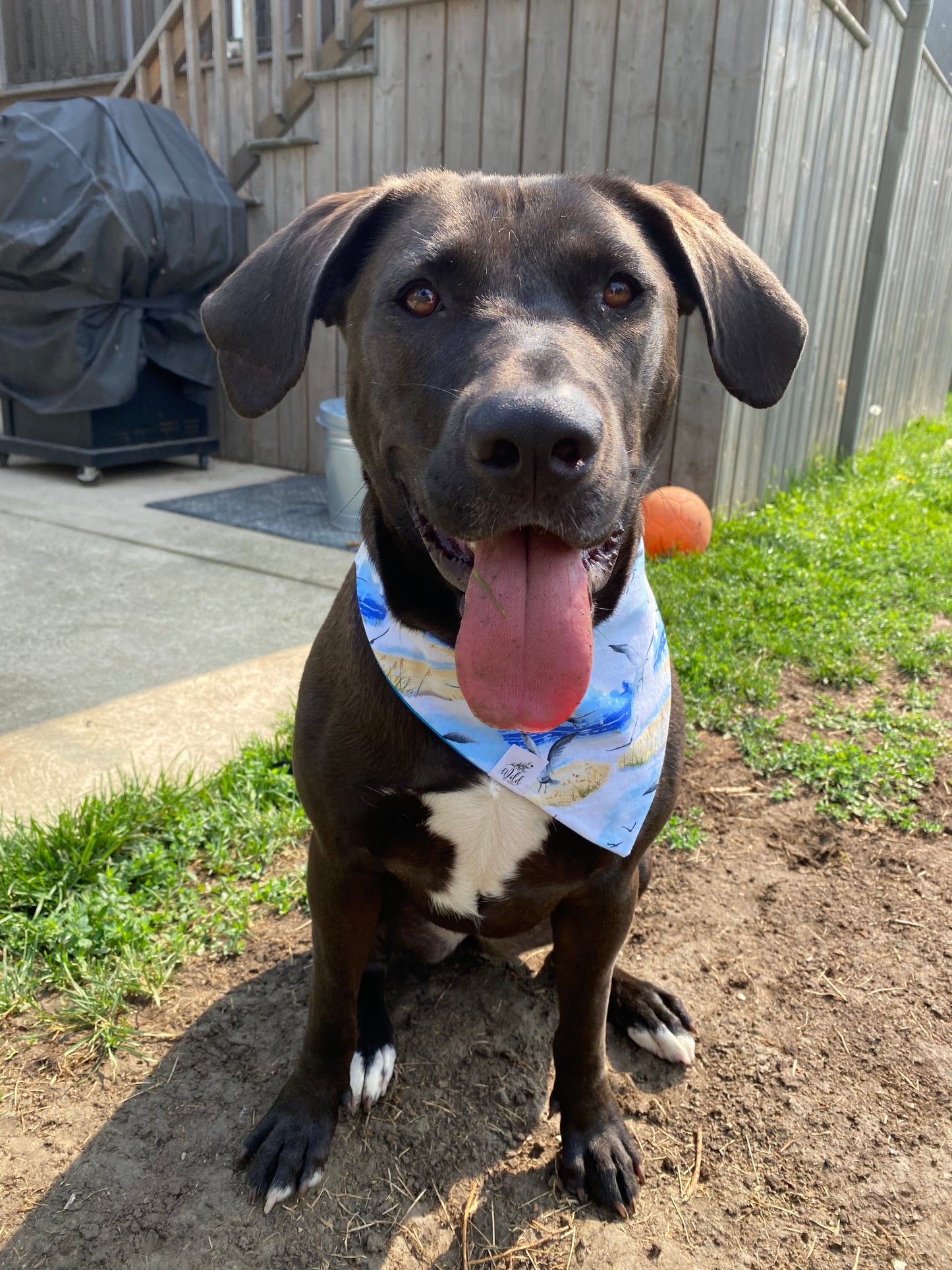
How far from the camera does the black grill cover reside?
5539 mm

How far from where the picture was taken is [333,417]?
17.4 ft

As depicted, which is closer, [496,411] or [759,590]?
[496,411]

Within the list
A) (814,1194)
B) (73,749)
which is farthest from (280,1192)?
(73,749)

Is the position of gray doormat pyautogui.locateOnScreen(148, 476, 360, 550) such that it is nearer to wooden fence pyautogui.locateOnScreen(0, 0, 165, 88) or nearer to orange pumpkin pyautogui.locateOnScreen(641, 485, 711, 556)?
orange pumpkin pyautogui.locateOnScreen(641, 485, 711, 556)

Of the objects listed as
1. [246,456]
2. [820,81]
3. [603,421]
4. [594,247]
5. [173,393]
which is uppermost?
[820,81]

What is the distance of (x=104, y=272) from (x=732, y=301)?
4878mm

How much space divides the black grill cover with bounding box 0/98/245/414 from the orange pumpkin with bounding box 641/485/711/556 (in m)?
3.21

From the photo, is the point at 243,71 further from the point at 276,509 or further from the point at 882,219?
the point at 882,219

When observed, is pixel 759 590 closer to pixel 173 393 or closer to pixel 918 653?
pixel 918 653

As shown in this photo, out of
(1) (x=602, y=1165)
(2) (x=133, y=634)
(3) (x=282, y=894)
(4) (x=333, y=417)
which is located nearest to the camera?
(1) (x=602, y=1165)

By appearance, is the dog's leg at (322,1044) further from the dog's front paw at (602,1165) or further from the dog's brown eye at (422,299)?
the dog's brown eye at (422,299)

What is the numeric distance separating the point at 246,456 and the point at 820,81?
4.30 m

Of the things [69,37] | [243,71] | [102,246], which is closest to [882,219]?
[243,71]

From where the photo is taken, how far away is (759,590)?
4.38 m
